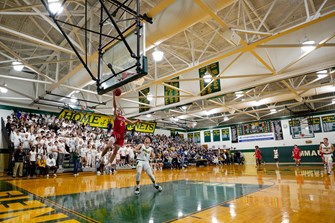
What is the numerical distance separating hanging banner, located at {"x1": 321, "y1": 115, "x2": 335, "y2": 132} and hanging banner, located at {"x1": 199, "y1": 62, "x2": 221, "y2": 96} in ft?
53.9

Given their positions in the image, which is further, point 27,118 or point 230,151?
point 230,151

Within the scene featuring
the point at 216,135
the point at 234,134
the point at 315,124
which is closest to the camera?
the point at 315,124

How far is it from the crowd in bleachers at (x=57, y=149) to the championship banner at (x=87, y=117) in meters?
0.52

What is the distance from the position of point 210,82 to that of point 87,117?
12.5 m

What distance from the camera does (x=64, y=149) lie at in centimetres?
1359

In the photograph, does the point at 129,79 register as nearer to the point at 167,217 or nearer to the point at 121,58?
the point at 121,58

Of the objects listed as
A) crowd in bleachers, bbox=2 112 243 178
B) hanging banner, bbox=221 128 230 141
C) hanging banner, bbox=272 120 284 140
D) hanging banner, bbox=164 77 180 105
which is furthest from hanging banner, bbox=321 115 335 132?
hanging banner, bbox=164 77 180 105

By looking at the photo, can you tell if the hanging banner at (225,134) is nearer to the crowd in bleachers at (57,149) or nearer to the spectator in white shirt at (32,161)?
the crowd in bleachers at (57,149)

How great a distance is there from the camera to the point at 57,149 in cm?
1280

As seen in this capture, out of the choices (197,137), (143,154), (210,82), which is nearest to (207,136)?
(197,137)

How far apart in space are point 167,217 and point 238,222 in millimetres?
1349

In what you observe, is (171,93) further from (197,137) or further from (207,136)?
(197,137)

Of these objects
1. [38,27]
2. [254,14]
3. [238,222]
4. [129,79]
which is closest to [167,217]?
[238,222]

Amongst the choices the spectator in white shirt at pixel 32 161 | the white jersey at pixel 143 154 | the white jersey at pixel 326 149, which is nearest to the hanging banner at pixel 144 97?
the spectator in white shirt at pixel 32 161
